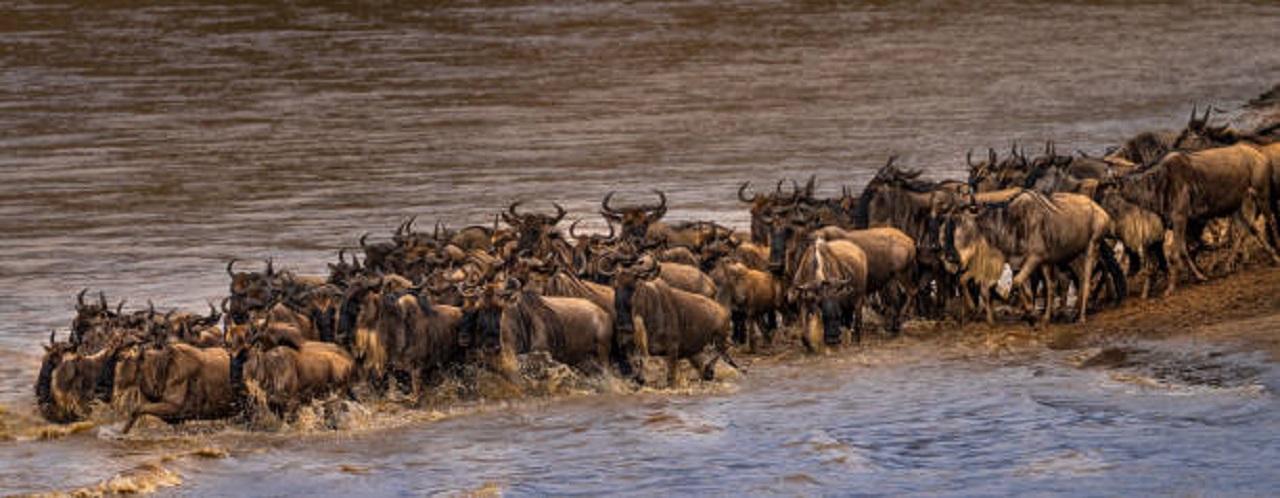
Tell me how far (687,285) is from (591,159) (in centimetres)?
1741

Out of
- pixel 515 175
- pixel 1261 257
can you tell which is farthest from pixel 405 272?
pixel 515 175

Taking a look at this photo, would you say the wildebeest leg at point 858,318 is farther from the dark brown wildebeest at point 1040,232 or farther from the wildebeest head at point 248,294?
the wildebeest head at point 248,294

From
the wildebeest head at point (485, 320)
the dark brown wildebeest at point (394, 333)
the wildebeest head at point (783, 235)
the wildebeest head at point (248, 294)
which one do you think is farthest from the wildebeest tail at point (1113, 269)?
the wildebeest head at point (248, 294)

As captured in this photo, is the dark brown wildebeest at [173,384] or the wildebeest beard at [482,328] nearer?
the dark brown wildebeest at [173,384]

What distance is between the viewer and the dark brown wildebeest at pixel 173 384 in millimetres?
13797

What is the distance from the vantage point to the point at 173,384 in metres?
13.8

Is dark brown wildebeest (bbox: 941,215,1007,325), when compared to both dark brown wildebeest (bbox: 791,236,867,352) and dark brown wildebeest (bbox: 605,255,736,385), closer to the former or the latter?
dark brown wildebeest (bbox: 791,236,867,352)

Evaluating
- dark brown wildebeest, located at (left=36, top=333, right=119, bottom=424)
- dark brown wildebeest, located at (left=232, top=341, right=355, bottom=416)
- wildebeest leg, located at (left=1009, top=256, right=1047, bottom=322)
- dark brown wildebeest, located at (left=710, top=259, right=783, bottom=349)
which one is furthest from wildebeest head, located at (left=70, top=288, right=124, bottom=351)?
wildebeest leg, located at (left=1009, top=256, right=1047, bottom=322)

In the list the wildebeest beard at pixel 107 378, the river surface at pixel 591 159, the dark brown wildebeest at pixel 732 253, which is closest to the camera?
the river surface at pixel 591 159

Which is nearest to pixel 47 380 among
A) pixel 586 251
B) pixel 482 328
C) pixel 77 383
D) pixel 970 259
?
pixel 77 383

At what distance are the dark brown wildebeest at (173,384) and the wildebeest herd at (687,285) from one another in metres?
0.01

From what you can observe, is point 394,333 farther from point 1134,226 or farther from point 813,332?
point 1134,226

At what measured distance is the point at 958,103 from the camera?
132 feet

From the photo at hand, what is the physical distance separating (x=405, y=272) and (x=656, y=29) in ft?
123
